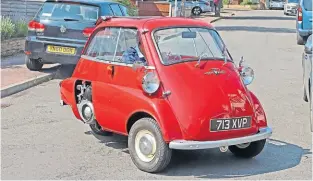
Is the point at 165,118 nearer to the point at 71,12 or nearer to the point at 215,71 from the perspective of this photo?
the point at 215,71

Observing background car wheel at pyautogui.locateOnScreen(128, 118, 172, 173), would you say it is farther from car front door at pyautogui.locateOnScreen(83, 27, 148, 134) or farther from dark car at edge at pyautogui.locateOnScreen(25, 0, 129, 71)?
dark car at edge at pyautogui.locateOnScreen(25, 0, 129, 71)

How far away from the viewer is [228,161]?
21.9 feet

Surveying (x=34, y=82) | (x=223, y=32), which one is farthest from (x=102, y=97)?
(x=223, y=32)

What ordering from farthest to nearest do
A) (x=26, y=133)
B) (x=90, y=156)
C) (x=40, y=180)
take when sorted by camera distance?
(x=26, y=133) < (x=90, y=156) < (x=40, y=180)

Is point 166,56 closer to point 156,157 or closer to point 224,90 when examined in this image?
point 224,90

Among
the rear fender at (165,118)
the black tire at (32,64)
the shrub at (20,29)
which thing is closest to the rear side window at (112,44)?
the rear fender at (165,118)

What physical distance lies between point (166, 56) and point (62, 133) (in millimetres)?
2156

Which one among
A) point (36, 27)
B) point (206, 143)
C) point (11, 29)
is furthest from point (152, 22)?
point (11, 29)

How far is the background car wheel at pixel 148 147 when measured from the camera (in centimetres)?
607

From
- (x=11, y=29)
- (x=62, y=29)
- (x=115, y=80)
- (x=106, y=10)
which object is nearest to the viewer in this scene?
(x=115, y=80)

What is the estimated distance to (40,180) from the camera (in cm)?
592

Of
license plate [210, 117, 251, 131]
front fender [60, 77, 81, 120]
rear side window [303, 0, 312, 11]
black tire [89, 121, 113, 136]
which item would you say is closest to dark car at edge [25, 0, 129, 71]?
front fender [60, 77, 81, 120]

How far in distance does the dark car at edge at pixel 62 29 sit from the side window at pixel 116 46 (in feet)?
15.5

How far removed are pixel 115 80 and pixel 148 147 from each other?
0.99 m
